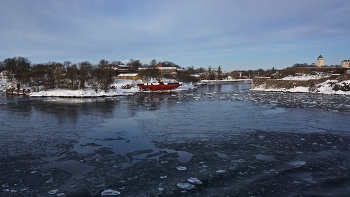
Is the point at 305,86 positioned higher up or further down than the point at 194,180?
higher up

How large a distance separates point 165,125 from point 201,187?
7.69 m

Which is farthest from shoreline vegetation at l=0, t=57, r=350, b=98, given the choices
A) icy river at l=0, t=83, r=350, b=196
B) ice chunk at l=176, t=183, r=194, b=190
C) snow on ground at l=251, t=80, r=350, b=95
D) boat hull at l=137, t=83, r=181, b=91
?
ice chunk at l=176, t=183, r=194, b=190

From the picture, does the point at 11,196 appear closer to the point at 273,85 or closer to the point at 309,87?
the point at 309,87

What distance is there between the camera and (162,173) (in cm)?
685

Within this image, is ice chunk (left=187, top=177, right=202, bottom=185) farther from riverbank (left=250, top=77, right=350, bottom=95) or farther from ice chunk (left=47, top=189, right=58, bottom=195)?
riverbank (left=250, top=77, right=350, bottom=95)

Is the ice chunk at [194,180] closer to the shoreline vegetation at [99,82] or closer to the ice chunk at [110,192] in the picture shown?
the ice chunk at [110,192]

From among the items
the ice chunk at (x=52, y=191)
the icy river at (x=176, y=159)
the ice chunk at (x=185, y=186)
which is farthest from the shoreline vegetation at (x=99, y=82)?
the ice chunk at (x=185, y=186)

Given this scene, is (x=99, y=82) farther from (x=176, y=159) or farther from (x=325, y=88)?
(x=176, y=159)

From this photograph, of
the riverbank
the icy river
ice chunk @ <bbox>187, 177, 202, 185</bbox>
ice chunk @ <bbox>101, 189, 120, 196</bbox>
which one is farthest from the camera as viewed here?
the riverbank

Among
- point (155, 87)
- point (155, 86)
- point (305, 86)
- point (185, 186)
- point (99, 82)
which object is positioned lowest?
point (185, 186)

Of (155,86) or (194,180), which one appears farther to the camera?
(155,86)

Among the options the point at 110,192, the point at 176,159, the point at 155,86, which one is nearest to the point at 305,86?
the point at 155,86

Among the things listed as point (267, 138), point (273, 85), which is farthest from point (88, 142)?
point (273, 85)

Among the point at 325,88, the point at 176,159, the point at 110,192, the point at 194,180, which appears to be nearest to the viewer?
the point at 110,192
